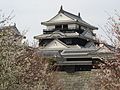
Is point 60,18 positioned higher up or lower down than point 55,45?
higher up

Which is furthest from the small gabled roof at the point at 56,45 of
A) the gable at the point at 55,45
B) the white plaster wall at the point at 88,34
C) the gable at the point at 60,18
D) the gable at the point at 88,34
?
the white plaster wall at the point at 88,34

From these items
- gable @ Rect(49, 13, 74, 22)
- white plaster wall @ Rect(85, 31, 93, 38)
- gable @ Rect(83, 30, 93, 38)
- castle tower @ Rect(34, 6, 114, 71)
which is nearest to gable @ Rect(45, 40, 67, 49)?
castle tower @ Rect(34, 6, 114, 71)

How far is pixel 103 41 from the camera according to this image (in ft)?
26.9

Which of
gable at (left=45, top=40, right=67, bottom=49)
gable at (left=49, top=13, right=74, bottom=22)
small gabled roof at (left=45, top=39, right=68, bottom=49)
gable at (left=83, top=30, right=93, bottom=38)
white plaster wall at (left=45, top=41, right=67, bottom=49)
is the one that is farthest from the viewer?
gable at (left=83, top=30, right=93, bottom=38)

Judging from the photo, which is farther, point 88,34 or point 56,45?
point 88,34

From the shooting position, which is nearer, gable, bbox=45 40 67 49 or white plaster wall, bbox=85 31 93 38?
gable, bbox=45 40 67 49

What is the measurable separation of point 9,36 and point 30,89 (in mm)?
1848

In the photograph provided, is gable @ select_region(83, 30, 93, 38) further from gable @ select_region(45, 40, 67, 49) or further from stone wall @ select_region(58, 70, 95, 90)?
stone wall @ select_region(58, 70, 95, 90)

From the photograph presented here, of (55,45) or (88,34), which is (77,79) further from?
(88,34)

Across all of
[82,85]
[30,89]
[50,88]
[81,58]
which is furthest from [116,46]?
[81,58]

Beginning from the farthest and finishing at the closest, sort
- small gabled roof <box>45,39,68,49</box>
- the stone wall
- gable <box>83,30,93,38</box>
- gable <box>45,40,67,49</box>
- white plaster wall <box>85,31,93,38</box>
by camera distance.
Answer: white plaster wall <box>85,31,93,38</box> < gable <box>83,30,93,38</box> < gable <box>45,40,67,49</box> < small gabled roof <box>45,39,68,49</box> < the stone wall

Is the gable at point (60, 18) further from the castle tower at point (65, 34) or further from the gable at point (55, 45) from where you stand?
the gable at point (55, 45)

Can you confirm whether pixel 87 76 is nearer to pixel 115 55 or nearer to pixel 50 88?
pixel 50 88

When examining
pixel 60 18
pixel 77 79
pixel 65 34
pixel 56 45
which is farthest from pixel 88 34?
pixel 77 79
